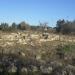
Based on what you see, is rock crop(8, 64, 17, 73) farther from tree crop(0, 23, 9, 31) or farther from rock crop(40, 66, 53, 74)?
tree crop(0, 23, 9, 31)

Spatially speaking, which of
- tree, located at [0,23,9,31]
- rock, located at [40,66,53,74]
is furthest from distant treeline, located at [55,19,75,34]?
rock, located at [40,66,53,74]

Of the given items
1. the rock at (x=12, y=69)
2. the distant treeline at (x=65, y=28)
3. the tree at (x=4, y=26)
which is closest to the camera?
the rock at (x=12, y=69)

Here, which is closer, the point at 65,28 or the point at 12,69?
the point at 12,69

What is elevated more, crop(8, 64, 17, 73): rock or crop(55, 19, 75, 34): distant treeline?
crop(55, 19, 75, 34): distant treeline

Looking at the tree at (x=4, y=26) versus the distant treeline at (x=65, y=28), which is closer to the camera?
the tree at (x=4, y=26)

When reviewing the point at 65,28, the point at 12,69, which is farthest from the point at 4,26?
the point at 12,69

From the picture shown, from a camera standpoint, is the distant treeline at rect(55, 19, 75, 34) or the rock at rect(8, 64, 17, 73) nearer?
the rock at rect(8, 64, 17, 73)

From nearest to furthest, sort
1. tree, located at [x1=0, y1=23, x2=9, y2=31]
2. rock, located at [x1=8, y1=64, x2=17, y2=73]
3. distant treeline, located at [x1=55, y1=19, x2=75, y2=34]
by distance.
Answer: rock, located at [x1=8, y1=64, x2=17, y2=73], tree, located at [x1=0, y1=23, x2=9, y2=31], distant treeline, located at [x1=55, y1=19, x2=75, y2=34]

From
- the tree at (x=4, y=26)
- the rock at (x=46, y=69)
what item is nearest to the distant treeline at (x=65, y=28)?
the tree at (x=4, y=26)

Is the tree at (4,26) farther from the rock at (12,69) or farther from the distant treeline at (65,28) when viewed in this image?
the rock at (12,69)

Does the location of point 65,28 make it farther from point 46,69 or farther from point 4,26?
point 46,69

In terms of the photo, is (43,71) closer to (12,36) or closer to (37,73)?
(37,73)

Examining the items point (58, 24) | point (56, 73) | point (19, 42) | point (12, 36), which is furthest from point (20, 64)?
point (58, 24)

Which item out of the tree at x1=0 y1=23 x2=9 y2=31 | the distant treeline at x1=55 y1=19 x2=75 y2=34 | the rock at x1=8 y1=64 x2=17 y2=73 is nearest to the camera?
the rock at x1=8 y1=64 x2=17 y2=73
